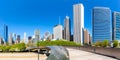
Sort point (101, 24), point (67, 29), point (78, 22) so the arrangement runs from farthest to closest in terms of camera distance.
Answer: point (67, 29)
point (101, 24)
point (78, 22)

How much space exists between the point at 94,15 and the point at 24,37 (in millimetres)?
55177

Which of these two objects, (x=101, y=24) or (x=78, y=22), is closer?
(x=78, y=22)

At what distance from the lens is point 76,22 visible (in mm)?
160125

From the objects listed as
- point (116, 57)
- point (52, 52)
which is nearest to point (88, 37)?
point (116, 57)

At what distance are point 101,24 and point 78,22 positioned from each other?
16.6m

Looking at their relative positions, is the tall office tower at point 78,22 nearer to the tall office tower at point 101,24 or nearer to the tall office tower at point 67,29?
the tall office tower at point 101,24

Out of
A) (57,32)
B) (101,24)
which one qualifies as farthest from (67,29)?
(101,24)

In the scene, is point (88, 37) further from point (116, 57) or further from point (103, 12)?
point (116, 57)

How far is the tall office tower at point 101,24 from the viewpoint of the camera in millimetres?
159250

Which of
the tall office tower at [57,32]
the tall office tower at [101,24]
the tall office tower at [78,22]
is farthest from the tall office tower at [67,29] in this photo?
the tall office tower at [101,24]

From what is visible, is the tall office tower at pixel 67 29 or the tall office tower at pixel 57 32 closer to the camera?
the tall office tower at pixel 57 32

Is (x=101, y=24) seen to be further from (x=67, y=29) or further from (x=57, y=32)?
(x=57, y=32)

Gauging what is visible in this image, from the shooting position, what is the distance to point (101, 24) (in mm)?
161875

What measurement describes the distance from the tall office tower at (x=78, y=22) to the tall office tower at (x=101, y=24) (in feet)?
30.7
